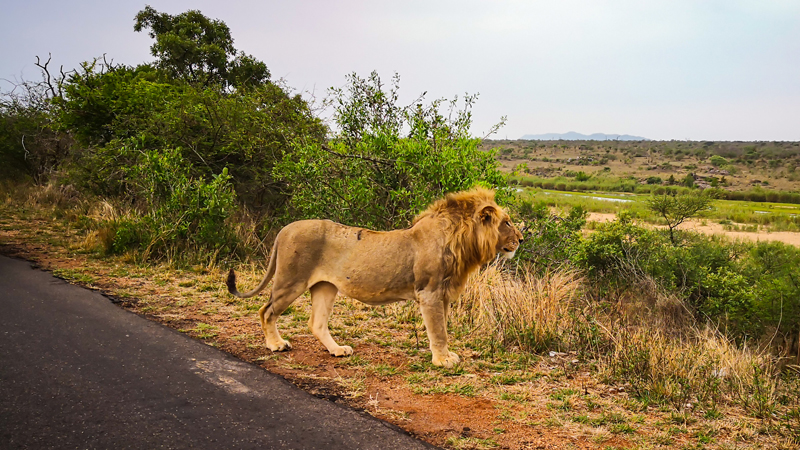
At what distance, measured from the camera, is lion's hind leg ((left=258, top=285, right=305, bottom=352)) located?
18.4ft

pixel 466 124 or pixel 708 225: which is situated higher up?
pixel 466 124

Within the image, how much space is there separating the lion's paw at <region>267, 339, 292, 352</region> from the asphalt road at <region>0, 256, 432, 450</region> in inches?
19.0

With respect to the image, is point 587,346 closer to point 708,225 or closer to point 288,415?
point 288,415

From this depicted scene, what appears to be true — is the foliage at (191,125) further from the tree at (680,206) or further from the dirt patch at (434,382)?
the tree at (680,206)

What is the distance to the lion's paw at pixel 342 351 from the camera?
5.74 meters

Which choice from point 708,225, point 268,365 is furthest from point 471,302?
point 708,225

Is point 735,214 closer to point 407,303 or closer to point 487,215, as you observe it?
point 407,303

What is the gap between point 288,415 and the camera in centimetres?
424

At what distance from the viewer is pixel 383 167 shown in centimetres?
991

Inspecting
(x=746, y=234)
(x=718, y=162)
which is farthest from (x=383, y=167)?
(x=718, y=162)

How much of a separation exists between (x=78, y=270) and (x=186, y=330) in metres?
4.34

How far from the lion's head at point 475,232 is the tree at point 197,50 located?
16.7m

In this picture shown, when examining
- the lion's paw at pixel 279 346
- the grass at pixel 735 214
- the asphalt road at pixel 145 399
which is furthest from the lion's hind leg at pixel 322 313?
→ the grass at pixel 735 214

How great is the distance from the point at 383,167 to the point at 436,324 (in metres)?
5.04
